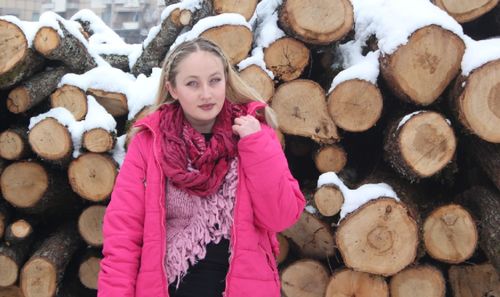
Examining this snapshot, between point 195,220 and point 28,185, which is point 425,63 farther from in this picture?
point 28,185

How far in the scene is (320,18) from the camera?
2.68m

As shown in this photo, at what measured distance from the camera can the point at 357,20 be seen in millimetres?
2955

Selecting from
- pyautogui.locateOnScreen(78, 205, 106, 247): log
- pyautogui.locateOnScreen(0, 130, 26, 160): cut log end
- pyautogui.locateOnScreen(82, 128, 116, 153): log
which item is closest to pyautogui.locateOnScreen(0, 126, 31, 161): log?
pyautogui.locateOnScreen(0, 130, 26, 160): cut log end

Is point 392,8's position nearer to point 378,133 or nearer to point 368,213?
point 378,133

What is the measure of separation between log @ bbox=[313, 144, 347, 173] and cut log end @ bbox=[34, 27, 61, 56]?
1673 millimetres

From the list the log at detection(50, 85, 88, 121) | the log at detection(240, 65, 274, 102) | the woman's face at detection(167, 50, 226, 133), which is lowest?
the log at detection(240, 65, 274, 102)

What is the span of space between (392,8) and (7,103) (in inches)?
90.2

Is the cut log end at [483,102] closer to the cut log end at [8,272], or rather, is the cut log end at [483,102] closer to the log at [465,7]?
the log at [465,7]

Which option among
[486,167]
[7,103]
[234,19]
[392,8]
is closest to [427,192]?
[486,167]

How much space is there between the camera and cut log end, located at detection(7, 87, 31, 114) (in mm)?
2795

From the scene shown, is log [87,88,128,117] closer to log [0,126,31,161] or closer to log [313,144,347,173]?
log [0,126,31,161]

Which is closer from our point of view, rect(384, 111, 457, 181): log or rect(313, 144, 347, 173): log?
rect(384, 111, 457, 181): log

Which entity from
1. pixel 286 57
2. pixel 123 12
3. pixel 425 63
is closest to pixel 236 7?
pixel 286 57

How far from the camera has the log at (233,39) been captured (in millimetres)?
2770
